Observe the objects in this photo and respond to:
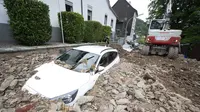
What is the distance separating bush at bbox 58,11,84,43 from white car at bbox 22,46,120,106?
13.8 feet

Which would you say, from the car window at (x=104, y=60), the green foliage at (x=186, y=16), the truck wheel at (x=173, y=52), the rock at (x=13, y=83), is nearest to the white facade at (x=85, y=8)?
the car window at (x=104, y=60)

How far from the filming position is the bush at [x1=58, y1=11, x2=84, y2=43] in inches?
270

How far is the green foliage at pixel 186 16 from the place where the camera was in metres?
9.69

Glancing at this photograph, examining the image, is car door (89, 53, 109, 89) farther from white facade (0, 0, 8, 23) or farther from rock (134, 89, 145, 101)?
white facade (0, 0, 8, 23)

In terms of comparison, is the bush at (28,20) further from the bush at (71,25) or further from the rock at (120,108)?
the rock at (120,108)

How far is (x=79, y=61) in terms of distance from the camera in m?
2.92

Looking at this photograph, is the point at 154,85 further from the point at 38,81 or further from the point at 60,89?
the point at 38,81

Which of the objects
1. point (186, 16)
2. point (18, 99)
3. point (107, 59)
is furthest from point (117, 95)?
point (186, 16)

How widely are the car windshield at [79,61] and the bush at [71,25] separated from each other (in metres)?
4.21

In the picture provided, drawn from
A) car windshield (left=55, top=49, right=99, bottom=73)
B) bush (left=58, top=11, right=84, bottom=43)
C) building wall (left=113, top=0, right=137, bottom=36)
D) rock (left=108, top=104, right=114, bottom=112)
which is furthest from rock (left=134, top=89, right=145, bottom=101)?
building wall (left=113, top=0, right=137, bottom=36)

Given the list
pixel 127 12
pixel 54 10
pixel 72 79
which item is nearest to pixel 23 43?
pixel 54 10

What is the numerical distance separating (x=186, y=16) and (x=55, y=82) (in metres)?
15.4

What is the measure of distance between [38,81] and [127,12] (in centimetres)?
2819

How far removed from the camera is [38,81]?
7.22 ft
